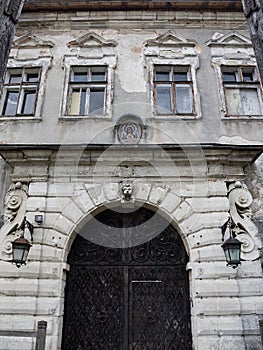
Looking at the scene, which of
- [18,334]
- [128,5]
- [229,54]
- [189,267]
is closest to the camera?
[18,334]

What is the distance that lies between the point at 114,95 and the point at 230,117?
2564 millimetres

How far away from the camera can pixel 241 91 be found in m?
7.84

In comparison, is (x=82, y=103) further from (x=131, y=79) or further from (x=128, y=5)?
(x=128, y=5)

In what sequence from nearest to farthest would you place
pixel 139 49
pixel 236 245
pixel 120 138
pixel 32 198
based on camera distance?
pixel 236 245 → pixel 32 198 → pixel 120 138 → pixel 139 49

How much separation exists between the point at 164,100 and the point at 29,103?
305 centimetres

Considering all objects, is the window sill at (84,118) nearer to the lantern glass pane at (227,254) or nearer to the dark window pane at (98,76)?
the dark window pane at (98,76)

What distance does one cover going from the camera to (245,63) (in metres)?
8.01

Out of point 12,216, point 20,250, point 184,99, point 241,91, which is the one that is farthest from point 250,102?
point 20,250

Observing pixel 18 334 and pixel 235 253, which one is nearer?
pixel 18 334

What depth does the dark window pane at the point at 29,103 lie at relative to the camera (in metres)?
7.71

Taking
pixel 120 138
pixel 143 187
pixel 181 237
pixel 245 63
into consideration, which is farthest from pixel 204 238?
pixel 245 63

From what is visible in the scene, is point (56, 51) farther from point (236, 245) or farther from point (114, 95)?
point (236, 245)

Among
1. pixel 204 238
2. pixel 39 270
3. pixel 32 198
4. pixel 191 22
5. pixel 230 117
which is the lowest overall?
pixel 39 270

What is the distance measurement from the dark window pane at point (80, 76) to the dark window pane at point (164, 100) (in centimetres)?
170
